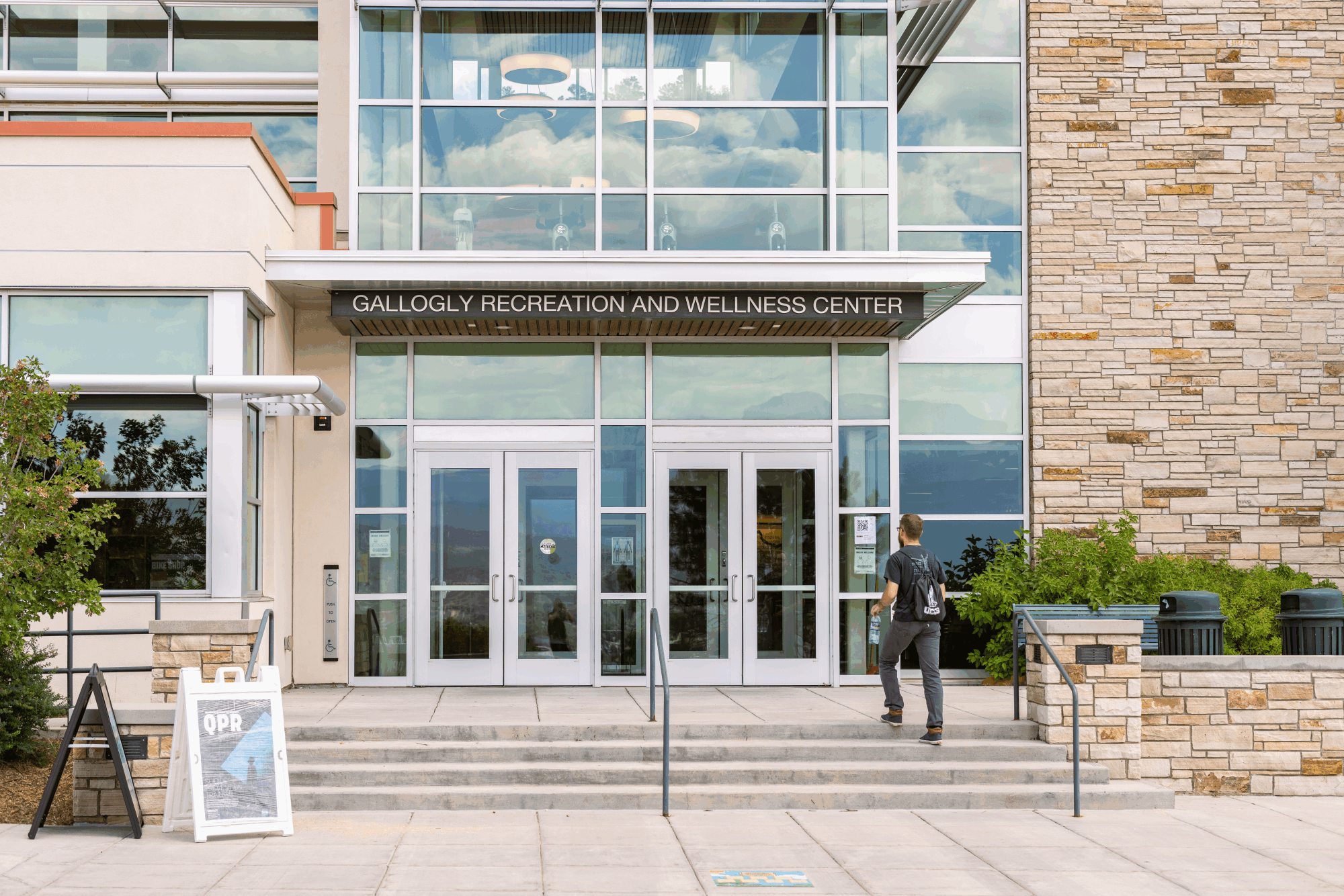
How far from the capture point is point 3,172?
36.2ft

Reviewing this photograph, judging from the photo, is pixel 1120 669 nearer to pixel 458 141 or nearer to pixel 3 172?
pixel 458 141

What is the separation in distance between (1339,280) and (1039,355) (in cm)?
354

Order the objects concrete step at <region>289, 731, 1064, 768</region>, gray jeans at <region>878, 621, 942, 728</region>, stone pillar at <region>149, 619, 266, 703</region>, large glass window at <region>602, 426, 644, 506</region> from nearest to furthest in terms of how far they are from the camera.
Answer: stone pillar at <region>149, 619, 266, 703</region> → concrete step at <region>289, 731, 1064, 768</region> → gray jeans at <region>878, 621, 942, 728</region> → large glass window at <region>602, 426, 644, 506</region>

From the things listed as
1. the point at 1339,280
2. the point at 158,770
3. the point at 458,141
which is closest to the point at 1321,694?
the point at 1339,280

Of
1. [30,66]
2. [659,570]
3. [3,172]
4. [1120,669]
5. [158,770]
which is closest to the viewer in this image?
[158,770]

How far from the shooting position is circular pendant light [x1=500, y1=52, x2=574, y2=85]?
1334 centimetres

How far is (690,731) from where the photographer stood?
32.1ft

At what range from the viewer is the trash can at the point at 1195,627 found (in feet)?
33.3

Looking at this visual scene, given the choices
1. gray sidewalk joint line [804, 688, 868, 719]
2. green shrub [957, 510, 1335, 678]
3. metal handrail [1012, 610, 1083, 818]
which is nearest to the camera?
metal handrail [1012, 610, 1083, 818]

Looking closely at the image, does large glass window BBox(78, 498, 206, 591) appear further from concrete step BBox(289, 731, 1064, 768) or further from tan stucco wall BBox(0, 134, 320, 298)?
concrete step BBox(289, 731, 1064, 768)

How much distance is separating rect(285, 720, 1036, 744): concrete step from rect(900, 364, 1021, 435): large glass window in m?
4.46

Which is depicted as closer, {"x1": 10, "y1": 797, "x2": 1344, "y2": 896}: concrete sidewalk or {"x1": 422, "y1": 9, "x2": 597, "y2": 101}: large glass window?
{"x1": 10, "y1": 797, "x2": 1344, "y2": 896}: concrete sidewalk

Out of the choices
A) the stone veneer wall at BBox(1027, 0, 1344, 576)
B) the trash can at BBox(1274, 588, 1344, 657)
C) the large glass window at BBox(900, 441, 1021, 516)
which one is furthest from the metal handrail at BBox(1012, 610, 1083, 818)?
the stone veneer wall at BBox(1027, 0, 1344, 576)

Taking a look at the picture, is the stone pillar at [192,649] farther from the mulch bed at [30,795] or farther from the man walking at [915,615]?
the man walking at [915,615]
